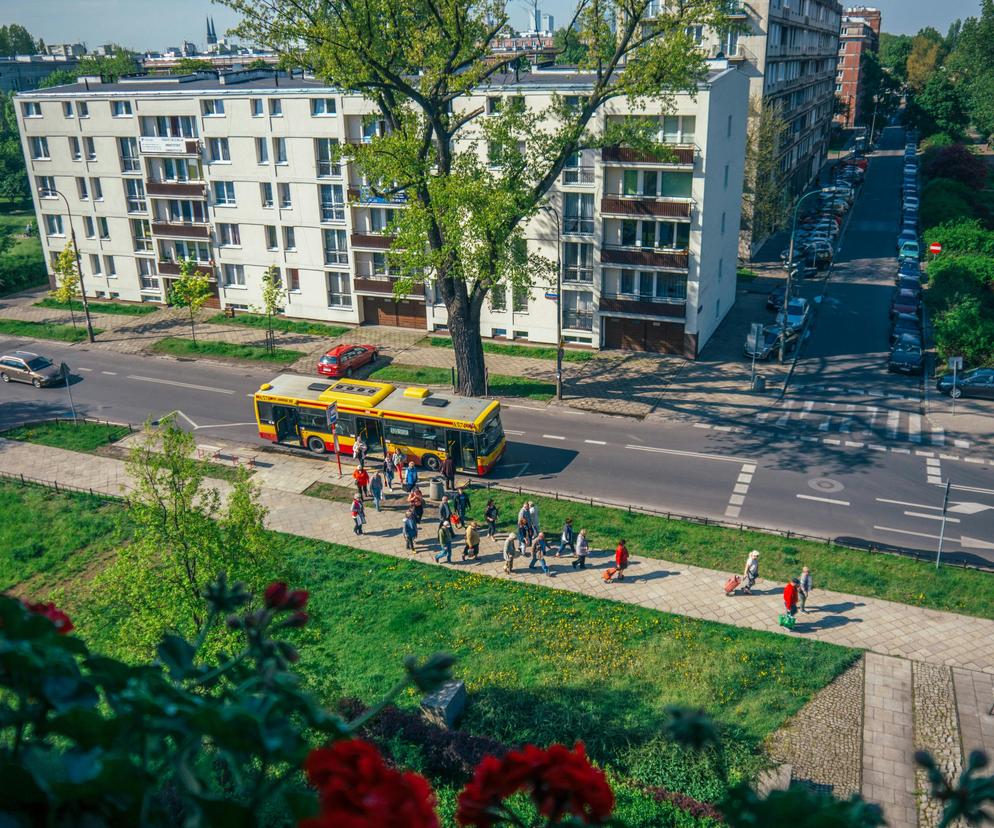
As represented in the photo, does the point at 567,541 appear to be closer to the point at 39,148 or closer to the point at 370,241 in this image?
the point at 370,241

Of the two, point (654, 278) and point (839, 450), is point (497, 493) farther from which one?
point (654, 278)

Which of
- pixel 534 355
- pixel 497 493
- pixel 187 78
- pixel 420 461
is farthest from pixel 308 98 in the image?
pixel 497 493

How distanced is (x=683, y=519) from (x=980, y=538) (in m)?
9.52

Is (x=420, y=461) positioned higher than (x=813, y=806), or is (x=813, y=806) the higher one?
(x=813, y=806)

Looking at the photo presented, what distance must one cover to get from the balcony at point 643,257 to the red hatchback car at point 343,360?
13593 mm

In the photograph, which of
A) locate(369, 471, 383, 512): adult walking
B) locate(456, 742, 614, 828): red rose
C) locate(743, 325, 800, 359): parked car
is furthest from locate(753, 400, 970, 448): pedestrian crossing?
locate(456, 742, 614, 828): red rose

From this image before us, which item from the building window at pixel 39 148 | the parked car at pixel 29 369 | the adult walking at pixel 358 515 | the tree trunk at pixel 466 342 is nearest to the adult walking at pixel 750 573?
the adult walking at pixel 358 515

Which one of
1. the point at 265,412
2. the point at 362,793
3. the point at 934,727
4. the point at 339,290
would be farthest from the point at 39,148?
the point at 362,793

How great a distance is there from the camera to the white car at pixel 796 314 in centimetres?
4928

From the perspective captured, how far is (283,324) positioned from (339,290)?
4.21 m

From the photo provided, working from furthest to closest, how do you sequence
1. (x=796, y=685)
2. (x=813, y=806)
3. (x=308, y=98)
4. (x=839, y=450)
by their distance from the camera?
(x=308, y=98) < (x=839, y=450) < (x=796, y=685) < (x=813, y=806)

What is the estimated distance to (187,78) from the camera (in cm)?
5719

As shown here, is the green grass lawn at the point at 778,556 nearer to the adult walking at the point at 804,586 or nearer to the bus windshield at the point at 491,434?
the adult walking at the point at 804,586

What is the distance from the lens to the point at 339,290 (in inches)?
2088
